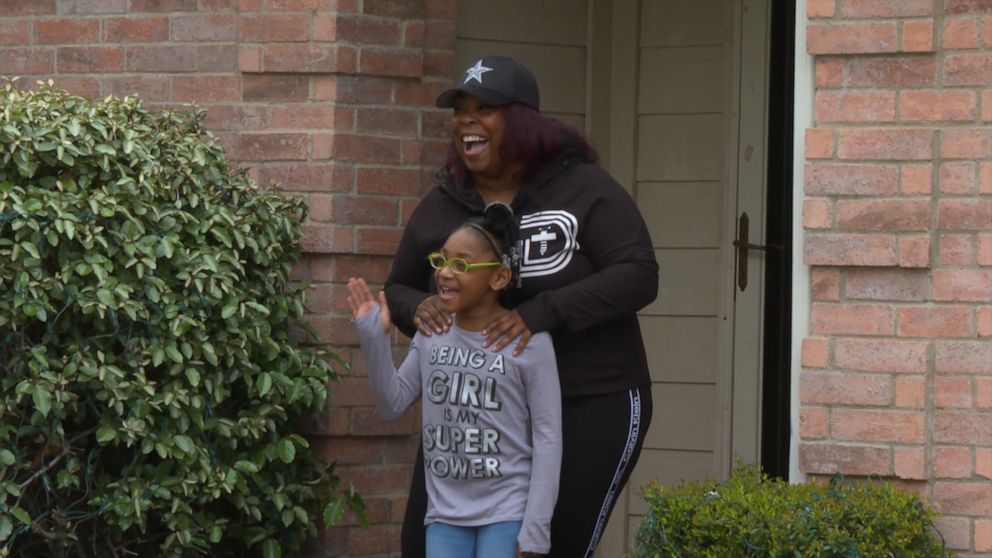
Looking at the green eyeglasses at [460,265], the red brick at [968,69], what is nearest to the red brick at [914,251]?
the red brick at [968,69]

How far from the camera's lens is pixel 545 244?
14.2ft

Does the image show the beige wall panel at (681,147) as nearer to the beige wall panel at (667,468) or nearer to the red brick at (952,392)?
the beige wall panel at (667,468)

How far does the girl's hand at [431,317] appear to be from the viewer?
4.27 m

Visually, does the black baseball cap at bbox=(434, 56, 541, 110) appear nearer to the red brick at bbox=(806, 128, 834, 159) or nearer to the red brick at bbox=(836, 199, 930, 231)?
the red brick at bbox=(806, 128, 834, 159)

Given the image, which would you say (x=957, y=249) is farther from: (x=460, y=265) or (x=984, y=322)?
(x=460, y=265)

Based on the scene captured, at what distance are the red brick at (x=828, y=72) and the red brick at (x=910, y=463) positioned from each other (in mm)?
1059

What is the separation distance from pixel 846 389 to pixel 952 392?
292 millimetres

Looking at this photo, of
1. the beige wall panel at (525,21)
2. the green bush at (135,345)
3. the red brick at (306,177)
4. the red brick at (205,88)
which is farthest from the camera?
the beige wall panel at (525,21)

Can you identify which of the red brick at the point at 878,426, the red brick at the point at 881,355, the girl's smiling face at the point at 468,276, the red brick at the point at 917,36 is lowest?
the red brick at the point at 878,426

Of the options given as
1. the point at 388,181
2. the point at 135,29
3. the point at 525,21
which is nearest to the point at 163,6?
the point at 135,29

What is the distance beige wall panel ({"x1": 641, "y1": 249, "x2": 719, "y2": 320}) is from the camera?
6.54 m

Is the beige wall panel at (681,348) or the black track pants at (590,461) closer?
the black track pants at (590,461)

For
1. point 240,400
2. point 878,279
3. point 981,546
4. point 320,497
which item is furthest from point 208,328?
point 981,546

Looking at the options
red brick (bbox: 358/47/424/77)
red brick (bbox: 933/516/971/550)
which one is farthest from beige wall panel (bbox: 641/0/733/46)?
red brick (bbox: 933/516/971/550)
